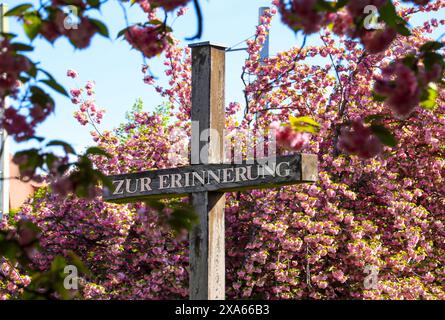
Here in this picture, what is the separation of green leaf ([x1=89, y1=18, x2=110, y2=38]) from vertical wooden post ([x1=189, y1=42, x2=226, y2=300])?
3.64 meters

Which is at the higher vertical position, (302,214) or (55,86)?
(302,214)

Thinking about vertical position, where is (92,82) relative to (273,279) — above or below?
above

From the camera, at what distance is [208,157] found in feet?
20.3

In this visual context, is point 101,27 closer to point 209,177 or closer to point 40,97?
point 40,97

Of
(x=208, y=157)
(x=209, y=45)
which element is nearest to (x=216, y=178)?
(x=208, y=157)

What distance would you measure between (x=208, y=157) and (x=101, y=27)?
3.68 metres

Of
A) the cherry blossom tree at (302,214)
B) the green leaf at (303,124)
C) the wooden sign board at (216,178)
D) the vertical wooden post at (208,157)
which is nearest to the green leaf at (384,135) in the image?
the green leaf at (303,124)

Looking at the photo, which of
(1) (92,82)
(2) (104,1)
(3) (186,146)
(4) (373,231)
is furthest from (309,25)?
(1) (92,82)

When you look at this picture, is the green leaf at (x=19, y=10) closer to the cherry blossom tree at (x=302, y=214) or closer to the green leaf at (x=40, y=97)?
the green leaf at (x=40, y=97)

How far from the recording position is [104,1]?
265 cm

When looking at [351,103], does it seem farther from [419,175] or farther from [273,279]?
[273,279]

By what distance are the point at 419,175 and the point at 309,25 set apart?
7.66 meters

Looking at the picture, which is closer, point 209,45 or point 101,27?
point 101,27
